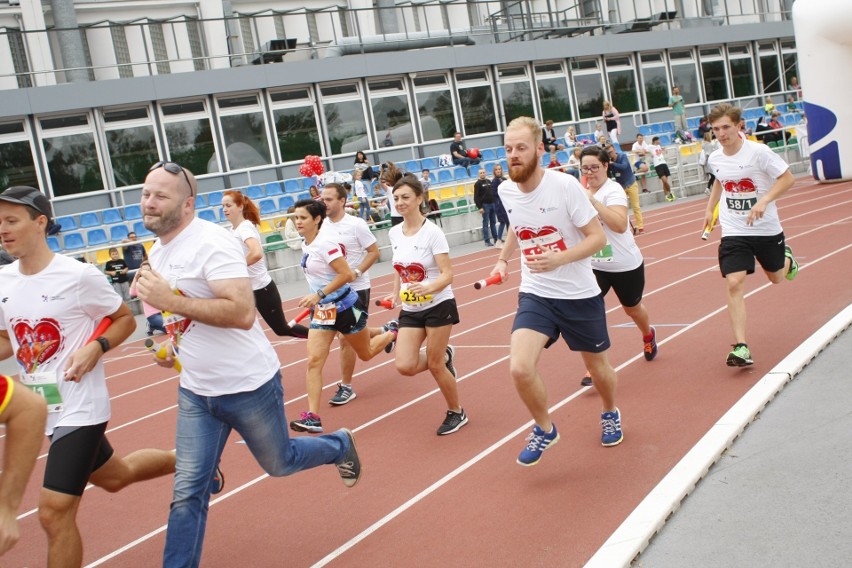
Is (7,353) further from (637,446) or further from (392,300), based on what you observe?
(637,446)

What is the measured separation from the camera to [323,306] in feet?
23.7

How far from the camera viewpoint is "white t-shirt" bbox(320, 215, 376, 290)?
25.7ft

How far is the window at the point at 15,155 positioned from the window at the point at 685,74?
82.5ft

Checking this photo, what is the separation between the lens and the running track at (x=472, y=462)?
455cm

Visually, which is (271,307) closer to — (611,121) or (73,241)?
(73,241)

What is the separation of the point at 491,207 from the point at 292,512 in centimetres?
1605

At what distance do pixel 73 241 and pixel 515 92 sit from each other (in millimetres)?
17626

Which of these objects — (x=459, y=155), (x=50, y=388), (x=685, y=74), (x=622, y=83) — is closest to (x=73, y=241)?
(x=459, y=155)

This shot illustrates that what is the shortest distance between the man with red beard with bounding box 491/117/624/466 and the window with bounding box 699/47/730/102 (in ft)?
116

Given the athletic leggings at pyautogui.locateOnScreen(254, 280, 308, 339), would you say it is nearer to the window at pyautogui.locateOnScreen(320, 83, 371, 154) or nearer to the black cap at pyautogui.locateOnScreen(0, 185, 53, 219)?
the black cap at pyautogui.locateOnScreen(0, 185, 53, 219)

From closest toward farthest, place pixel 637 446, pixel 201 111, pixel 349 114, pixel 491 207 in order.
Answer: pixel 637 446
pixel 491 207
pixel 201 111
pixel 349 114

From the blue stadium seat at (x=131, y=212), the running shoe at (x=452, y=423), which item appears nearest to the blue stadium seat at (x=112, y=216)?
the blue stadium seat at (x=131, y=212)

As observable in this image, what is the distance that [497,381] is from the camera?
7801mm

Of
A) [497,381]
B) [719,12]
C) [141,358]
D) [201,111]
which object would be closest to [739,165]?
[497,381]
